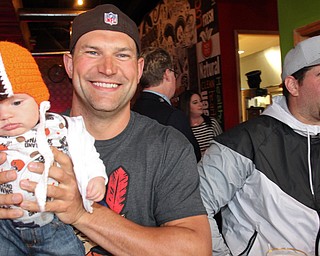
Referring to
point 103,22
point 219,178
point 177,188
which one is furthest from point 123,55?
point 219,178

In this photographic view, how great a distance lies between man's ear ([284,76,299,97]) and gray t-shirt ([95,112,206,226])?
102cm

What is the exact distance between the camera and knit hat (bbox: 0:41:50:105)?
133 cm

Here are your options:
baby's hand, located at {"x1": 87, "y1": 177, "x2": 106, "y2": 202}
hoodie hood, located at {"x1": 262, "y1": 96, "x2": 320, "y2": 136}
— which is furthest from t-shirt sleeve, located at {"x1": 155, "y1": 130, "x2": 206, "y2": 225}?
hoodie hood, located at {"x1": 262, "y1": 96, "x2": 320, "y2": 136}

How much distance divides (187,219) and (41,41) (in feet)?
46.8

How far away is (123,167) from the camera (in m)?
1.64

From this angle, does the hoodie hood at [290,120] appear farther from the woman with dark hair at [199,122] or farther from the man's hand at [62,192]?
the woman with dark hair at [199,122]

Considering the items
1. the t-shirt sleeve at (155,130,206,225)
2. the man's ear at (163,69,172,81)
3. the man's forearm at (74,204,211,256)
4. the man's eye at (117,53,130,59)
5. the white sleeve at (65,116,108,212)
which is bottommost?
the man's forearm at (74,204,211,256)

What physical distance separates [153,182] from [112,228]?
0.26 m

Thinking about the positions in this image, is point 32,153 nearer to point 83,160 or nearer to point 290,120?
point 83,160

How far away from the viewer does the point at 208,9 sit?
21.0 feet

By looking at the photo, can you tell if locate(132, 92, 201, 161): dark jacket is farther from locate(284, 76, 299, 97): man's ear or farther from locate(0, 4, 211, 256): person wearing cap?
locate(0, 4, 211, 256): person wearing cap

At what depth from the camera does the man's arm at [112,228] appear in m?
1.38

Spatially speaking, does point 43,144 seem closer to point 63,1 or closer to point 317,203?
point 317,203

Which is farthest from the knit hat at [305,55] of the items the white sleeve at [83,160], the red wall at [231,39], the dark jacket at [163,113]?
the red wall at [231,39]
